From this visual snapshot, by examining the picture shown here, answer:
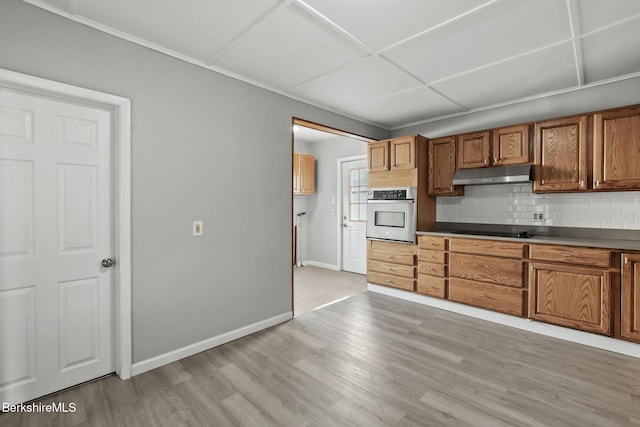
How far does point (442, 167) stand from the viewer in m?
4.07

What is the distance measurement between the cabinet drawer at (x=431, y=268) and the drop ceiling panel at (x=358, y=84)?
85.3 inches

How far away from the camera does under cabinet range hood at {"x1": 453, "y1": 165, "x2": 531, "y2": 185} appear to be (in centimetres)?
324

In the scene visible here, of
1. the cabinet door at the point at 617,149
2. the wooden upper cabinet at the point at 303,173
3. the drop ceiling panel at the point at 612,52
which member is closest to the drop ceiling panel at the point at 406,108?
the drop ceiling panel at the point at 612,52

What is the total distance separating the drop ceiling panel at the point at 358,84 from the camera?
2750 millimetres

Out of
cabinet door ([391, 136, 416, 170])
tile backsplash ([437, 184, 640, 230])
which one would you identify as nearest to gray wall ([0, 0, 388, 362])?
cabinet door ([391, 136, 416, 170])

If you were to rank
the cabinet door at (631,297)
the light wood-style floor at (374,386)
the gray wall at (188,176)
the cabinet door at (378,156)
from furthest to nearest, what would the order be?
the cabinet door at (378,156), the cabinet door at (631,297), the gray wall at (188,176), the light wood-style floor at (374,386)

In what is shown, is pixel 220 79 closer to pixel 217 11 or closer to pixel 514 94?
pixel 217 11

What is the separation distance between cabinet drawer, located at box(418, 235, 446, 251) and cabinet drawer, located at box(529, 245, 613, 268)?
94 centimetres

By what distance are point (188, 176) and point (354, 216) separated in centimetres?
372

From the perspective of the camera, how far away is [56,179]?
2041 mm

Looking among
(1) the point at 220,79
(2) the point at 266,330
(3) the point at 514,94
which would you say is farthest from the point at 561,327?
(1) the point at 220,79

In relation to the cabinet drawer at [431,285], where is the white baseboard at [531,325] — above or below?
below

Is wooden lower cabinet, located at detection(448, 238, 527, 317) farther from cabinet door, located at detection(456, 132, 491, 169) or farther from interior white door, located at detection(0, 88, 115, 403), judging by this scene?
interior white door, located at detection(0, 88, 115, 403)

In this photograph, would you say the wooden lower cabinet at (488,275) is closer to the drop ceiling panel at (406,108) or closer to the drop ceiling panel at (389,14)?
the drop ceiling panel at (406,108)
